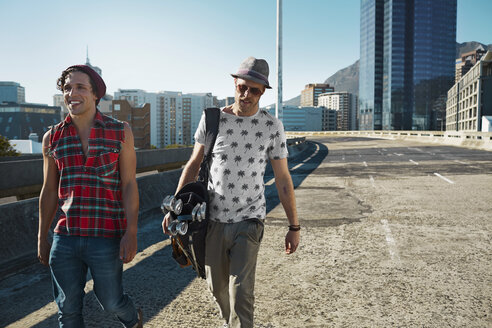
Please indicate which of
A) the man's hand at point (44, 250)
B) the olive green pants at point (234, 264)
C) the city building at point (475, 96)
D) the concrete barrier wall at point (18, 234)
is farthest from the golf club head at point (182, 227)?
the city building at point (475, 96)

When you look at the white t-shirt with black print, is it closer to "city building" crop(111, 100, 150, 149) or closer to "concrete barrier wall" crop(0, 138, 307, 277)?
"concrete barrier wall" crop(0, 138, 307, 277)

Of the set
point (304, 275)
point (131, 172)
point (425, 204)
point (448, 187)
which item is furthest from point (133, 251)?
point (448, 187)

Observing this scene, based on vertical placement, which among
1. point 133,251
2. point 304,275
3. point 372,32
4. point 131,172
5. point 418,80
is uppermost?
point 372,32

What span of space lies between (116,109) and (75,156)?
525 ft

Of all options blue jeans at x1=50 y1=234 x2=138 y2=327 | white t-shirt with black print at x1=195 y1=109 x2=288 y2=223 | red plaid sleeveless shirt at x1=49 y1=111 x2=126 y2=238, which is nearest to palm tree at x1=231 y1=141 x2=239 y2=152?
white t-shirt with black print at x1=195 y1=109 x2=288 y2=223

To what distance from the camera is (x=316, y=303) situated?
13.1ft

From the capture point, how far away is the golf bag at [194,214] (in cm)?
278

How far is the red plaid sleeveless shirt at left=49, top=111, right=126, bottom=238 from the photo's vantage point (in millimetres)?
2639

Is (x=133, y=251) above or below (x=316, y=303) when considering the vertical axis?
above

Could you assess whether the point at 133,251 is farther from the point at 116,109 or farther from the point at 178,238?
the point at 116,109

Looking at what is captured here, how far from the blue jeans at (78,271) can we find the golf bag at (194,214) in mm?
445

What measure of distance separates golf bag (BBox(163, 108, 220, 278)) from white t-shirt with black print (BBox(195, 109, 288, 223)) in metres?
0.06

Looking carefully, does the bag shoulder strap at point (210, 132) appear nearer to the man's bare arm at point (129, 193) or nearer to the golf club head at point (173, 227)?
the golf club head at point (173, 227)

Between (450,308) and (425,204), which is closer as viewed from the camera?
(450,308)
